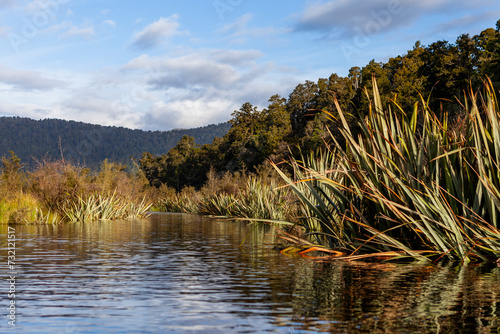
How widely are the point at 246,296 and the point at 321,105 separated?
67480mm

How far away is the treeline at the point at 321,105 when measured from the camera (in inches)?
1945

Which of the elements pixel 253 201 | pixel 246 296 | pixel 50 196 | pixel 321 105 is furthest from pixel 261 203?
pixel 321 105

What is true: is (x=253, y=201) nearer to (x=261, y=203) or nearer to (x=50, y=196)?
(x=261, y=203)

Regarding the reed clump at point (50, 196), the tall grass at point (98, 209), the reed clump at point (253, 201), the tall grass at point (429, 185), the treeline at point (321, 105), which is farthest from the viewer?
the treeline at point (321, 105)

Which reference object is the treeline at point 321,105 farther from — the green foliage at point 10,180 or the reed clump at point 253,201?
the green foliage at point 10,180

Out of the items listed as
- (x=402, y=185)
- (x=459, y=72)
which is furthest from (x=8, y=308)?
(x=459, y=72)

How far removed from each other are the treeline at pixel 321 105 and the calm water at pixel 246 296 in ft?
86.9

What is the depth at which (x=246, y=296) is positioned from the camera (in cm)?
586

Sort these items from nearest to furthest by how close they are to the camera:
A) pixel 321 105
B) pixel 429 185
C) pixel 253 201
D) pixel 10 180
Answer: pixel 429 185
pixel 10 180
pixel 253 201
pixel 321 105

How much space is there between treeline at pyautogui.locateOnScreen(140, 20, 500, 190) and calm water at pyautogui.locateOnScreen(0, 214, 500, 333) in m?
26.5

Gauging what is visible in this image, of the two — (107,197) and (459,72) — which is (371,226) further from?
(459,72)

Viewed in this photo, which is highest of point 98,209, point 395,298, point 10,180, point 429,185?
point 10,180

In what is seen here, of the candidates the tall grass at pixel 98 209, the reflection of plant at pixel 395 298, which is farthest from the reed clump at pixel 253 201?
the tall grass at pixel 98 209

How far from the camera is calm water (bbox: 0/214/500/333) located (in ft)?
14.8
